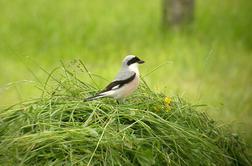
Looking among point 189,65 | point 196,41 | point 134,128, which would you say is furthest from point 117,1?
point 134,128

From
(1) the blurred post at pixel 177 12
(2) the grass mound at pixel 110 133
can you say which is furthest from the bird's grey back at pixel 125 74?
(1) the blurred post at pixel 177 12

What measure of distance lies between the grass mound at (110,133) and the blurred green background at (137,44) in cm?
362

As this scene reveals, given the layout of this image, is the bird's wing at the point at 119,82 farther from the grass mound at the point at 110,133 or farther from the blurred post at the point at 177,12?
the blurred post at the point at 177,12

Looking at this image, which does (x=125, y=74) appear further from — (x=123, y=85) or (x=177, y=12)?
(x=177, y=12)

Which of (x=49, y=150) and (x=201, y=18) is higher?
(x=201, y=18)

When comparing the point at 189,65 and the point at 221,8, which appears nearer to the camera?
the point at 189,65

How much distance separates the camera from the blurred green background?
475 inches

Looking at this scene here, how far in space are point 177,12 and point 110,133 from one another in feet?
30.9

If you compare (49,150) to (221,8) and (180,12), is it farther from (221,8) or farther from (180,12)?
(221,8)

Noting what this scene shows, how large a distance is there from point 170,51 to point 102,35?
70.4 inches

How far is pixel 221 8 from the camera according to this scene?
17312mm

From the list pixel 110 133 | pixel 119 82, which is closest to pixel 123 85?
pixel 119 82

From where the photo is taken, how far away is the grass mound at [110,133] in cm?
582

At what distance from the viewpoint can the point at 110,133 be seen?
595cm
